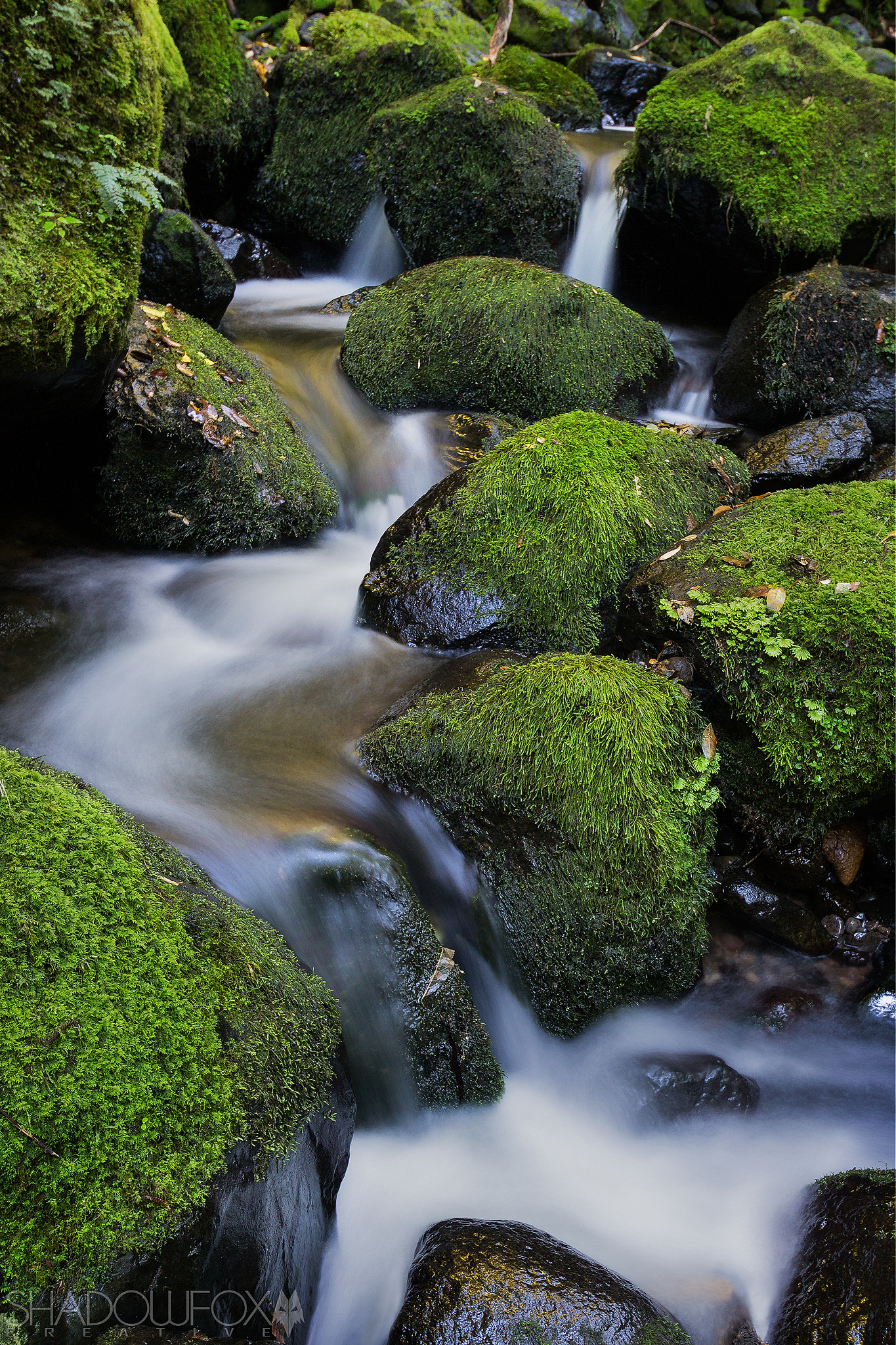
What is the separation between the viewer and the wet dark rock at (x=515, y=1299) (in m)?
2.20

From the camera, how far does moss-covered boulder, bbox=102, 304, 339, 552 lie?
4891 mm

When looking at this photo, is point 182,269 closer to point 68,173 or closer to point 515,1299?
point 68,173

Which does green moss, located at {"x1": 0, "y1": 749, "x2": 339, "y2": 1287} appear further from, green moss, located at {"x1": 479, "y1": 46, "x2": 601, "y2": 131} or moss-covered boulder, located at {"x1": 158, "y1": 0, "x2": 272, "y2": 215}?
green moss, located at {"x1": 479, "y1": 46, "x2": 601, "y2": 131}

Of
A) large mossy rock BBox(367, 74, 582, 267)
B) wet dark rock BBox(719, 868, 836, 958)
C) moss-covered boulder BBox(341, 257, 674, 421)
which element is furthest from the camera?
large mossy rock BBox(367, 74, 582, 267)

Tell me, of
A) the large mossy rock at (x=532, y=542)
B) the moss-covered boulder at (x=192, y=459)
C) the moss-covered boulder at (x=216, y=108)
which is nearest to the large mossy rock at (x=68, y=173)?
the moss-covered boulder at (x=192, y=459)

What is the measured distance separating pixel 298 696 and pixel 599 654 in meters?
1.65

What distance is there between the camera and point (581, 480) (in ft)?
14.9

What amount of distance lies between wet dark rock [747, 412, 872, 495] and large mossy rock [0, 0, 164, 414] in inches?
165

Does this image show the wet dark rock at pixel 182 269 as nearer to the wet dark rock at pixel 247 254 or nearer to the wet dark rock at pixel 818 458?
the wet dark rock at pixel 247 254

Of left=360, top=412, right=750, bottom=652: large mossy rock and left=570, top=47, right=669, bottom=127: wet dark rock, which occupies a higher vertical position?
left=570, top=47, right=669, bottom=127: wet dark rock

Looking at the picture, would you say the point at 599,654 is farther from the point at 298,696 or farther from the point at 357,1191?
the point at 357,1191

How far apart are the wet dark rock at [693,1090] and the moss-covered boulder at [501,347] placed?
4719 millimetres

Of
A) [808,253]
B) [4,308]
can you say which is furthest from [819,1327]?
[808,253]

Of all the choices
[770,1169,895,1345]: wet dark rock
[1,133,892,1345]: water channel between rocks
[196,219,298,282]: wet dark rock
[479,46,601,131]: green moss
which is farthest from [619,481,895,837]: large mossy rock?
[479,46,601,131]: green moss
